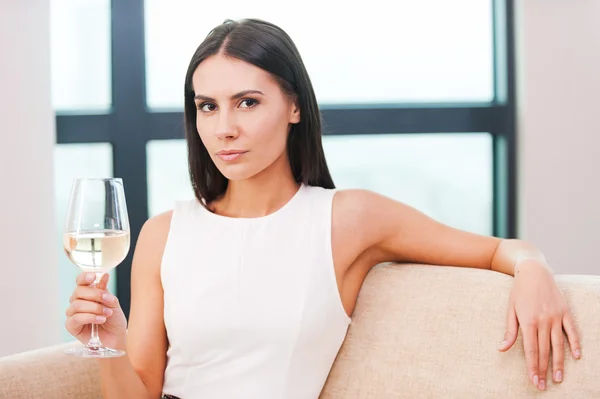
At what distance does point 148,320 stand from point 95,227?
0.58 metres

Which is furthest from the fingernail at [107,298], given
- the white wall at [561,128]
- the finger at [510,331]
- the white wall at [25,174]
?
the white wall at [561,128]

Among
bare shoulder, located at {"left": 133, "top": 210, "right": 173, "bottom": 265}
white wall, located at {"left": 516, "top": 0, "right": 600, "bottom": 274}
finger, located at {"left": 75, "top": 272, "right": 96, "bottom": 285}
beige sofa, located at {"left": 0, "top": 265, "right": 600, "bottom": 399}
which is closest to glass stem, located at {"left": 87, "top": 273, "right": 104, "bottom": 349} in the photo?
finger, located at {"left": 75, "top": 272, "right": 96, "bottom": 285}

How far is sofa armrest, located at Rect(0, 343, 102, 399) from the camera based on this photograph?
1.72 metres

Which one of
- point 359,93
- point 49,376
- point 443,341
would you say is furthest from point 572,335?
point 359,93

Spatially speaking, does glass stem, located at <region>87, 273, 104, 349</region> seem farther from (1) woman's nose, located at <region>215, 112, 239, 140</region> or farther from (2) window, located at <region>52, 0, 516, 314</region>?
(2) window, located at <region>52, 0, 516, 314</region>

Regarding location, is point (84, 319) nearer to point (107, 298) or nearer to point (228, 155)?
point (107, 298)

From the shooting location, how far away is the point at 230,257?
6.20 ft

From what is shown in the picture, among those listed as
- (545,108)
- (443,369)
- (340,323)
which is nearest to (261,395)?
(340,323)

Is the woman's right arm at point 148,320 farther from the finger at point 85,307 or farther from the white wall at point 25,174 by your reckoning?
the white wall at point 25,174

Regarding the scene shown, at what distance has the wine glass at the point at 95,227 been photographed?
1.35 meters

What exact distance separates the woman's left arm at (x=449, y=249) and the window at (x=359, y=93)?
1.56 meters

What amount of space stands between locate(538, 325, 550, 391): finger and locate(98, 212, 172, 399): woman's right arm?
83 centimetres

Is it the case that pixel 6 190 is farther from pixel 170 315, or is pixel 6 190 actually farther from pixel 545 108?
pixel 545 108

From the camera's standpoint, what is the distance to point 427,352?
174 centimetres
